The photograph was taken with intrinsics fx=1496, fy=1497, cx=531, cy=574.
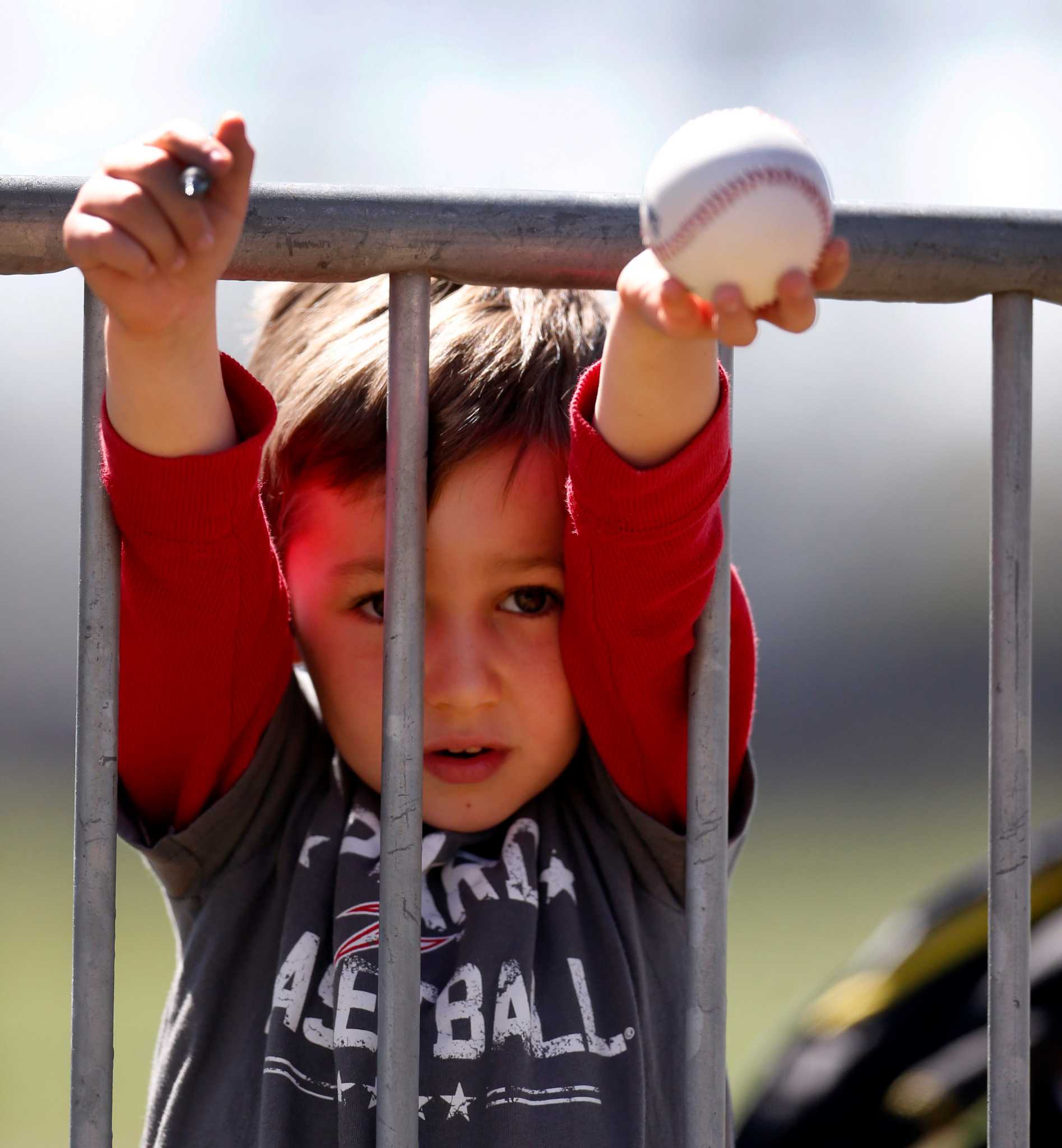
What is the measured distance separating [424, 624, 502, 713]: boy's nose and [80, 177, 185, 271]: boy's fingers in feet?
1.80

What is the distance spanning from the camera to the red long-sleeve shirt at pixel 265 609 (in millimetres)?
1323

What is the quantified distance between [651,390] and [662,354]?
4cm

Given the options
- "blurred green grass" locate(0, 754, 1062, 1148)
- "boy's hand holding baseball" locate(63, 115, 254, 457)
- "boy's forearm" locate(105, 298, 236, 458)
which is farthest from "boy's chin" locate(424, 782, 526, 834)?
"blurred green grass" locate(0, 754, 1062, 1148)

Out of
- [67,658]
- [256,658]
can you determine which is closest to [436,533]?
[256,658]

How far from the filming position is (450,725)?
5.27ft

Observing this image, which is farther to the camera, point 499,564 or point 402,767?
point 499,564

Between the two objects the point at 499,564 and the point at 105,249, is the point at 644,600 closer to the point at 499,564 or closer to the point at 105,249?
the point at 499,564

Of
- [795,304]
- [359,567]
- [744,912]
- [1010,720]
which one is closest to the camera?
[795,304]

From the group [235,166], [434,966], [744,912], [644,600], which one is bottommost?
[434,966]

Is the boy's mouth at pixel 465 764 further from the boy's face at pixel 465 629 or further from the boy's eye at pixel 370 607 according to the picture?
the boy's eye at pixel 370 607

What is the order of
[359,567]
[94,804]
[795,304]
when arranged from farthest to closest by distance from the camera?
[359,567]
[94,804]
[795,304]

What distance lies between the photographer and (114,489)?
1.28m

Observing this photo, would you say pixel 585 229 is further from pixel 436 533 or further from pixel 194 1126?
pixel 194 1126

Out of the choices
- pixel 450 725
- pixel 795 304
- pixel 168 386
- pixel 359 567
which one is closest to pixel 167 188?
pixel 168 386
